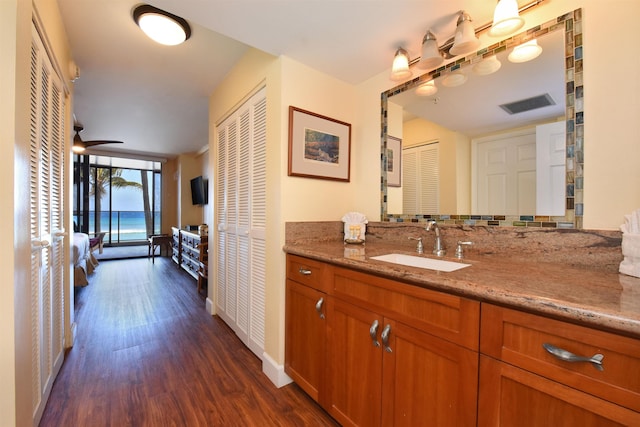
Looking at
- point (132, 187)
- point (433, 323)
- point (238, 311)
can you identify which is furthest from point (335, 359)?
point (132, 187)

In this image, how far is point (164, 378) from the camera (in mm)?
1792

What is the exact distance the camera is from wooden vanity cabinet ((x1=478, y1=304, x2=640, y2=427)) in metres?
0.59

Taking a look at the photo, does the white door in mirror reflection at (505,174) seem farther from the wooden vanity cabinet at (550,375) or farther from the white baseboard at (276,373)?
the white baseboard at (276,373)

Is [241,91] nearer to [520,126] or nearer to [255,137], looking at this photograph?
[255,137]

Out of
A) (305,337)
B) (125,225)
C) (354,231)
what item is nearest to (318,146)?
(354,231)

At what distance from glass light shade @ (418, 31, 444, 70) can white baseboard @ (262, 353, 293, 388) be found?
2.09 metres

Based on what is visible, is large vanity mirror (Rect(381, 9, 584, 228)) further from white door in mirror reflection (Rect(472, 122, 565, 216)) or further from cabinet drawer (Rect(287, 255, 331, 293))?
cabinet drawer (Rect(287, 255, 331, 293))

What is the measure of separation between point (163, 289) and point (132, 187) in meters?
4.83

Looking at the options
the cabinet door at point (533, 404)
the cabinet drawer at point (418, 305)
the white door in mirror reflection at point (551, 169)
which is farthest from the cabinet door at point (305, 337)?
the white door in mirror reflection at point (551, 169)

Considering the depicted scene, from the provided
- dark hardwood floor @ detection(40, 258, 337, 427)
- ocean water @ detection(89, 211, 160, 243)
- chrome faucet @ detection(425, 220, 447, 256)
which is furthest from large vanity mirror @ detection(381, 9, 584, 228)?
ocean water @ detection(89, 211, 160, 243)

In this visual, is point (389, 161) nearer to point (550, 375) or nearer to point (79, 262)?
point (550, 375)

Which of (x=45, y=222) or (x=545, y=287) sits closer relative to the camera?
(x=545, y=287)

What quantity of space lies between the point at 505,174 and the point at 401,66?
0.87m

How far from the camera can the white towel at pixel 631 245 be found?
2.99 feet
